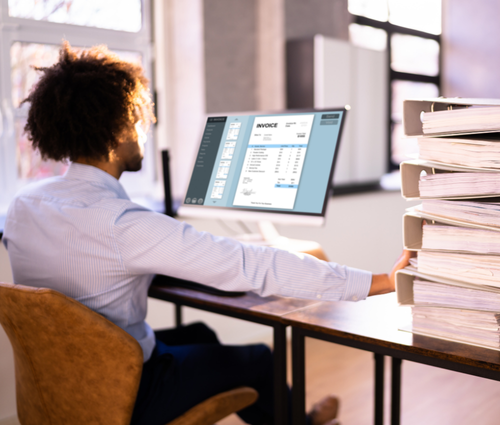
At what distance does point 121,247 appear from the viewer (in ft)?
3.83

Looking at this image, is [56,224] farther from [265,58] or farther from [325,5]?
[325,5]

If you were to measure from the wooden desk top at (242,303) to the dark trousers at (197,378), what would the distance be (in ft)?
0.44

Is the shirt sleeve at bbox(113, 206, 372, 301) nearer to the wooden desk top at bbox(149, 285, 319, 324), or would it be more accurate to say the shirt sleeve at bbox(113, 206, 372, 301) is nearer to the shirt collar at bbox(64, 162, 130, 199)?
the wooden desk top at bbox(149, 285, 319, 324)

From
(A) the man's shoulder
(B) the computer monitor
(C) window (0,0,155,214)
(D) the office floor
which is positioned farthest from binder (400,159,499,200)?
(C) window (0,0,155,214)

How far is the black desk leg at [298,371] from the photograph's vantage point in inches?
47.4

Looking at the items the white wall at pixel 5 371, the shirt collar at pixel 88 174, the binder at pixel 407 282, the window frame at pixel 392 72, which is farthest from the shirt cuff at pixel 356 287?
the window frame at pixel 392 72

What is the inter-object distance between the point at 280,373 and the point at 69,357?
473mm

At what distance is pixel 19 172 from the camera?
258 centimetres

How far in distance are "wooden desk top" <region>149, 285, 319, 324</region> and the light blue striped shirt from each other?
76 millimetres

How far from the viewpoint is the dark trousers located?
1.26 m

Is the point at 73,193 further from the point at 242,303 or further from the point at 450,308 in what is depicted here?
the point at 450,308

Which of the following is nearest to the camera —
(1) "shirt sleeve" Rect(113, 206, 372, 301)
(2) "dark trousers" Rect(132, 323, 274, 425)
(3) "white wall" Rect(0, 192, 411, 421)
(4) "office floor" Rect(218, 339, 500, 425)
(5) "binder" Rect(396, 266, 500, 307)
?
(5) "binder" Rect(396, 266, 500, 307)

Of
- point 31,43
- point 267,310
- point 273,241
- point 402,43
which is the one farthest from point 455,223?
point 402,43

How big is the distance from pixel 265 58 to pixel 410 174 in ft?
7.74
